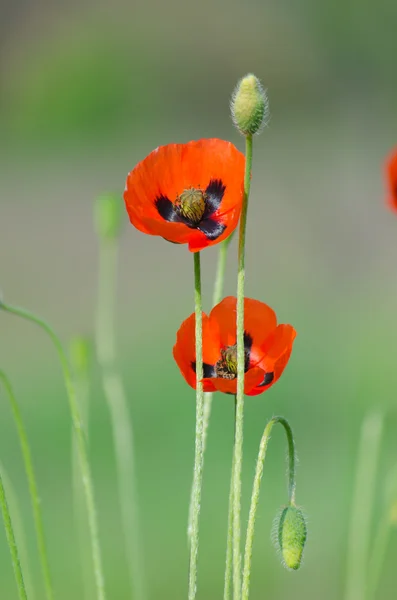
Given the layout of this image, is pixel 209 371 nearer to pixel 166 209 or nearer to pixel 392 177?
pixel 166 209

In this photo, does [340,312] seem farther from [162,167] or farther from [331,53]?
[162,167]

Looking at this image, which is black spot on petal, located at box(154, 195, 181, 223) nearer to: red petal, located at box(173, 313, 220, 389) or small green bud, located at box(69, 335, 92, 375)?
red petal, located at box(173, 313, 220, 389)

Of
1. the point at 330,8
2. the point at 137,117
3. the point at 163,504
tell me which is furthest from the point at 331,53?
the point at 163,504

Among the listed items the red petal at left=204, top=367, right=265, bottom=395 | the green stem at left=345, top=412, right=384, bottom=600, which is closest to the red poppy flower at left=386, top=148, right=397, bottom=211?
the green stem at left=345, top=412, right=384, bottom=600

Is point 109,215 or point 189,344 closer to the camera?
point 189,344

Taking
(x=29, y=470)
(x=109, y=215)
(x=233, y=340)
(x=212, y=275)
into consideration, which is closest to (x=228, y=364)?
(x=233, y=340)

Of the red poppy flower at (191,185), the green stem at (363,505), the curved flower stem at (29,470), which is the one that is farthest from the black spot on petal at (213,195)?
the green stem at (363,505)

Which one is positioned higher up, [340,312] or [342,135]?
[342,135]
